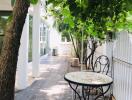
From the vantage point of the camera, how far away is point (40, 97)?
6.69 meters

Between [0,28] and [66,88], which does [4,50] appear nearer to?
[66,88]

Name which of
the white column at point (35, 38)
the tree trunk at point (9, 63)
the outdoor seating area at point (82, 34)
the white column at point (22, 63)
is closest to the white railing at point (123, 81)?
the outdoor seating area at point (82, 34)

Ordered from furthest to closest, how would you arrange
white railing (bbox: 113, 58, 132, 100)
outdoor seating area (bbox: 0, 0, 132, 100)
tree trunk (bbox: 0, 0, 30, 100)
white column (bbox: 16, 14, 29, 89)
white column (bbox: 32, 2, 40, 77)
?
white column (bbox: 32, 2, 40, 77), white column (bbox: 16, 14, 29, 89), white railing (bbox: 113, 58, 132, 100), tree trunk (bbox: 0, 0, 30, 100), outdoor seating area (bbox: 0, 0, 132, 100)

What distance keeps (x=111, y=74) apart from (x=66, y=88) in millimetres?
2483

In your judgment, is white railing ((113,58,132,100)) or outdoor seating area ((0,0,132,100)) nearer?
outdoor seating area ((0,0,132,100))

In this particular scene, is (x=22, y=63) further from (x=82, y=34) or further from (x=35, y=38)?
(x=82, y=34)

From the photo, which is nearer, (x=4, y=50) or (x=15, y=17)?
(x=15, y=17)

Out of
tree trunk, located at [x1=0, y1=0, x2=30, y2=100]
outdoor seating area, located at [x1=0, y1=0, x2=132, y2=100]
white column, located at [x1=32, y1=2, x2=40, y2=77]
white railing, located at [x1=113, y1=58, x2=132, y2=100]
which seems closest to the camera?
outdoor seating area, located at [x1=0, y1=0, x2=132, y2=100]

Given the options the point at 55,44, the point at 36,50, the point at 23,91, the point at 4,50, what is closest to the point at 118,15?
the point at 4,50

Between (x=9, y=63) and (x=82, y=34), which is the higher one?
(x=82, y=34)

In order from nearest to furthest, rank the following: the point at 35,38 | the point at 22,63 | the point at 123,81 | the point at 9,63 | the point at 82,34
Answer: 1. the point at 9,63
2. the point at 123,81
3. the point at 82,34
4. the point at 22,63
5. the point at 35,38

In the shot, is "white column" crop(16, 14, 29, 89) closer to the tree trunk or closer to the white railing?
the white railing

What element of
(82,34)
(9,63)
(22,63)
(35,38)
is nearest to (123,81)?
(82,34)

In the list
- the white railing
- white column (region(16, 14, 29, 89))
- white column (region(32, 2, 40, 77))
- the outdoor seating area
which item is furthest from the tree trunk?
white column (region(32, 2, 40, 77))
